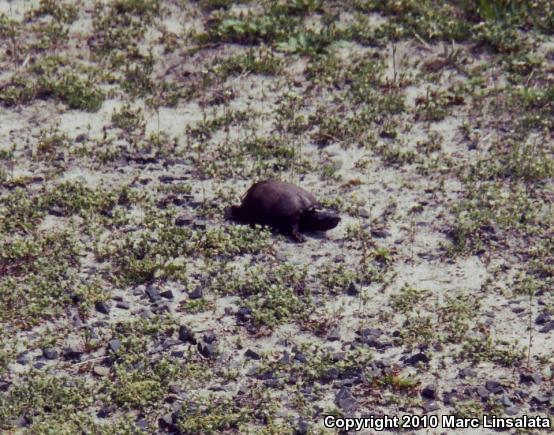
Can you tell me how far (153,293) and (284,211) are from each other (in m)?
1.50

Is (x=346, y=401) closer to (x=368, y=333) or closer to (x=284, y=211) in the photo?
(x=368, y=333)

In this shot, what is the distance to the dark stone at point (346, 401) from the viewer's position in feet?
24.2

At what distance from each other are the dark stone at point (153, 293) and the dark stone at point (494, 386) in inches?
109

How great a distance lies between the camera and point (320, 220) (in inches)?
368

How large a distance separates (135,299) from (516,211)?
383 cm

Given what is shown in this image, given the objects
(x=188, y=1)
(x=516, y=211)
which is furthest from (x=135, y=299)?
(x=188, y=1)

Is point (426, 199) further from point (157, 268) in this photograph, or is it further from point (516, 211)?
point (157, 268)

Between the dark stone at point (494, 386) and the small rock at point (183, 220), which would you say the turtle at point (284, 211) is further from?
the dark stone at point (494, 386)

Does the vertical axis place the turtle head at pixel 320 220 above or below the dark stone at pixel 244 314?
above

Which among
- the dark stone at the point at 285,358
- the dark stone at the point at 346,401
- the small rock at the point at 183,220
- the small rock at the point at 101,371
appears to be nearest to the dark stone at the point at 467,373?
the dark stone at the point at 346,401

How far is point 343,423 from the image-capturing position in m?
7.23

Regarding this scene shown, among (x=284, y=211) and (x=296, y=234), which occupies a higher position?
(x=284, y=211)

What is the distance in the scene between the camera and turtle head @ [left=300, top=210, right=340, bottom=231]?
9336 millimetres

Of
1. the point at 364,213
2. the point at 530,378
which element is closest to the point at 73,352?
the point at 364,213
